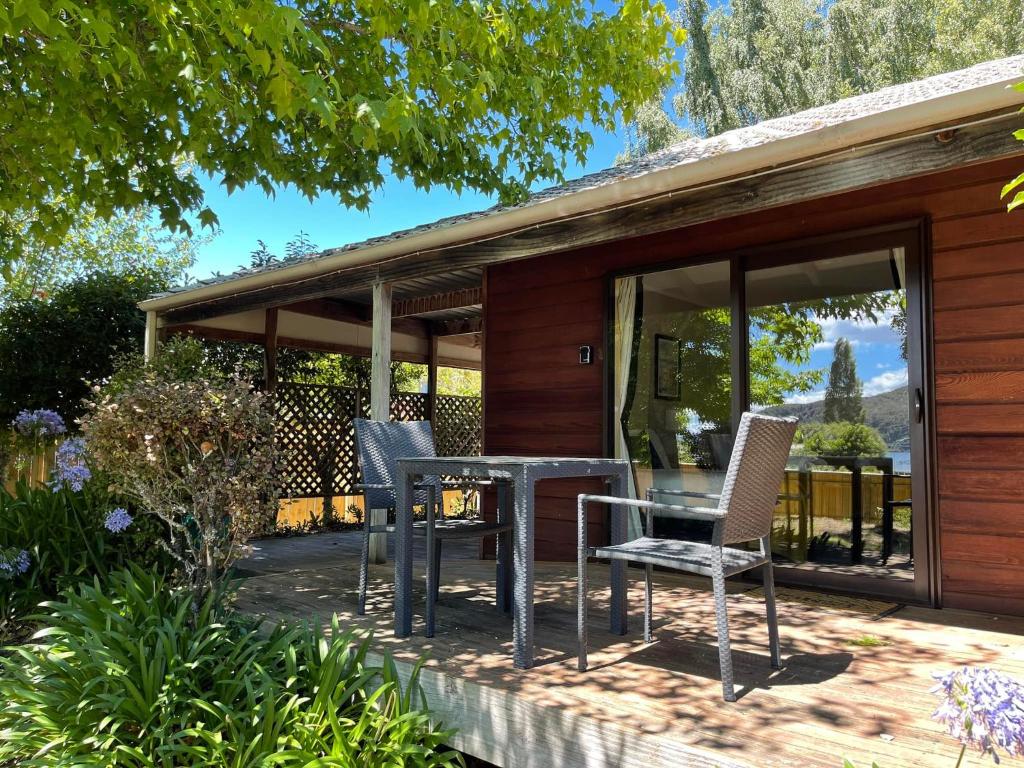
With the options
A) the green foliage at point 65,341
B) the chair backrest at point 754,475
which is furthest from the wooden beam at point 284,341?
the chair backrest at point 754,475

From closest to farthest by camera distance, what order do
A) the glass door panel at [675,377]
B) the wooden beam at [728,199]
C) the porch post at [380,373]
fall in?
the wooden beam at [728,199], the glass door panel at [675,377], the porch post at [380,373]

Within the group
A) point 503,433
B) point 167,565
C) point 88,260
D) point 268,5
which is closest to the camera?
point 268,5

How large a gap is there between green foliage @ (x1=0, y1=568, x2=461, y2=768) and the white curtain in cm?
233

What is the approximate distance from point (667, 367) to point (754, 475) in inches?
81.5

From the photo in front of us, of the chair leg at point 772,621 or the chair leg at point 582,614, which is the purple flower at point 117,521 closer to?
the chair leg at point 582,614

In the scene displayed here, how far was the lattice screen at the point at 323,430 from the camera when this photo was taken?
716 cm

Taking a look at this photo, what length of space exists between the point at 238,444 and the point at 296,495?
14.0 feet

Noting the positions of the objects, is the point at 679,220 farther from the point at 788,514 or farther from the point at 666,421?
the point at 788,514

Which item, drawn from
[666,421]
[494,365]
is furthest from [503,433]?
[666,421]

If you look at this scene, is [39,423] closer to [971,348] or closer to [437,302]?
[437,302]

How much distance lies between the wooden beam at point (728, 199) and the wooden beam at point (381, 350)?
0.11 meters

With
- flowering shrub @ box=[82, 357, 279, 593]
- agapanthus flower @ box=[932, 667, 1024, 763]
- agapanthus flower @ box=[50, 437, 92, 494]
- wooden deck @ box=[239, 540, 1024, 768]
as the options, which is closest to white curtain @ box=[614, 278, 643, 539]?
wooden deck @ box=[239, 540, 1024, 768]

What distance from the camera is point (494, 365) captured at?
5.24m

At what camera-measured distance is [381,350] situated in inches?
190
